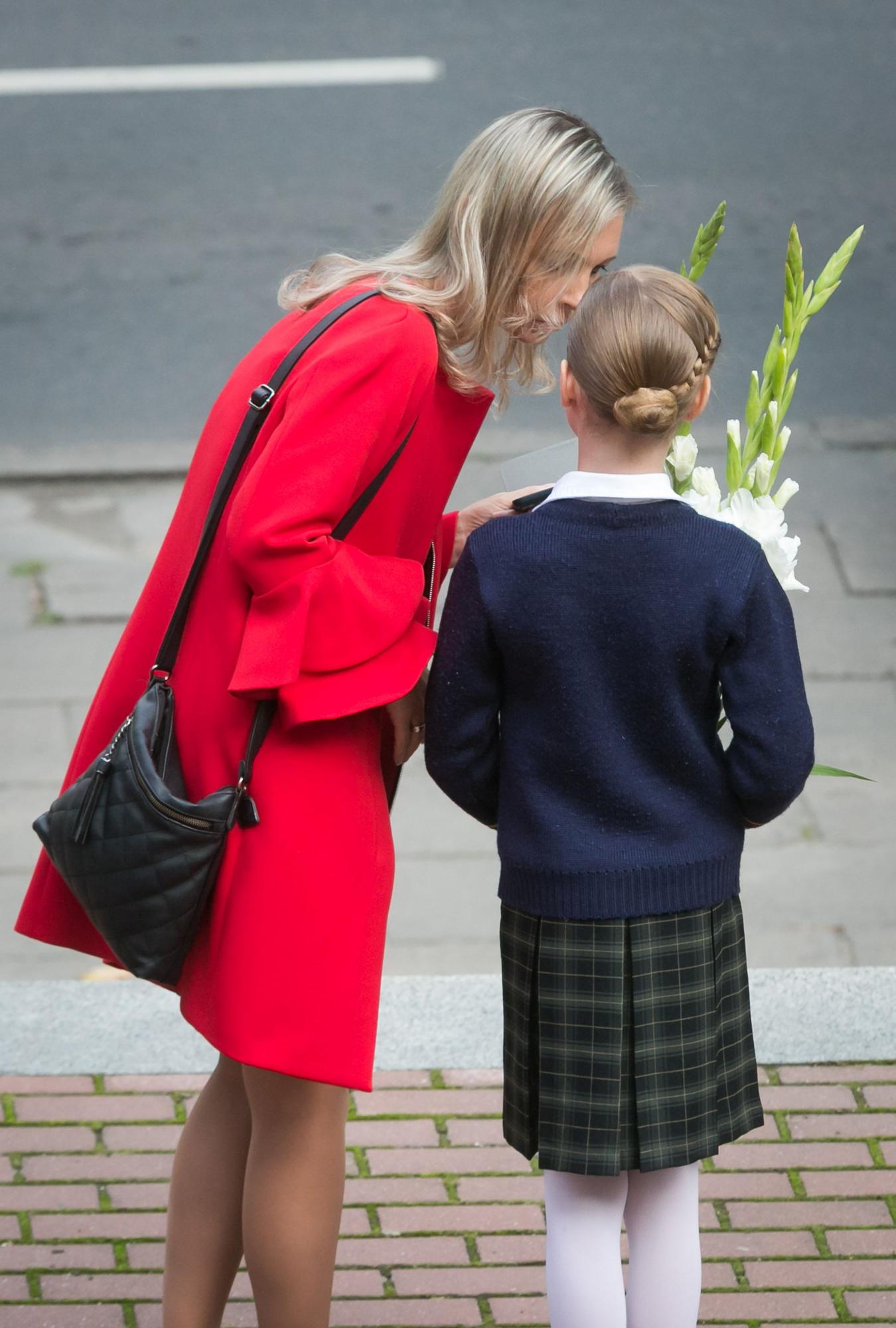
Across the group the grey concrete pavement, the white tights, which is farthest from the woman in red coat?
the grey concrete pavement

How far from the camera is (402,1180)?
301cm

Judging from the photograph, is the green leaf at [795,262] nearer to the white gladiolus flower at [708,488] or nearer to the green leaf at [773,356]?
the green leaf at [773,356]

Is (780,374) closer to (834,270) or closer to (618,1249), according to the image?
(834,270)

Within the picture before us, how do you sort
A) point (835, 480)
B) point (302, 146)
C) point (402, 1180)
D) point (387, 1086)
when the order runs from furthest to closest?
point (302, 146) → point (835, 480) → point (387, 1086) → point (402, 1180)

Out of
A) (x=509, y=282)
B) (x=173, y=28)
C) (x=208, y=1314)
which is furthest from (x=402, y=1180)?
(x=173, y=28)

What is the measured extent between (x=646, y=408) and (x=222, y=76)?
8.42 meters

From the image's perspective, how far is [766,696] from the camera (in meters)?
2.04

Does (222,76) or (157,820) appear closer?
(157,820)

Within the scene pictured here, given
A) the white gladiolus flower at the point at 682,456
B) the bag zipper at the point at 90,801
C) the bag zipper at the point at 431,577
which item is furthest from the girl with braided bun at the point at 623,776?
the bag zipper at the point at 90,801

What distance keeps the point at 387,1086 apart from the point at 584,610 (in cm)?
159

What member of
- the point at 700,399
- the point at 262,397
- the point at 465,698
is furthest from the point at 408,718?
the point at 700,399

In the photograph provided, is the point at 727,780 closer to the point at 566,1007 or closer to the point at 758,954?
the point at 566,1007

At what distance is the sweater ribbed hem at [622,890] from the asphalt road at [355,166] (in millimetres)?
4518

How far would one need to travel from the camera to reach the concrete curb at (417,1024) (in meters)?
3.36
